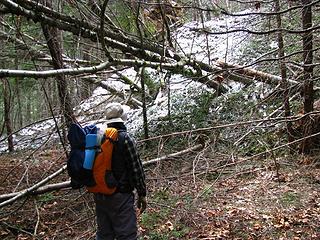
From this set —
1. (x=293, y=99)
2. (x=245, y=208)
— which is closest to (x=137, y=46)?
(x=293, y=99)

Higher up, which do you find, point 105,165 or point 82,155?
point 82,155

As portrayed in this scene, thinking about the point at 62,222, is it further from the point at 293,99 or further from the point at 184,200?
the point at 293,99

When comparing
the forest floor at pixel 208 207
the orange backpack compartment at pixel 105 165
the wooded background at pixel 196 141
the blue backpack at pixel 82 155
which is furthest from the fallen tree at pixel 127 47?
the orange backpack compartment at pixel 105 165

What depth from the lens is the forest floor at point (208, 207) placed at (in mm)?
5547

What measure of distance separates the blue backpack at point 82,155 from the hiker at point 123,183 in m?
0.18

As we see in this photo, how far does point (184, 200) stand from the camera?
21.9 ft

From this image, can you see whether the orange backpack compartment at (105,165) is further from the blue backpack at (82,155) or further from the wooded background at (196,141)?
the wooded background at (196,141)

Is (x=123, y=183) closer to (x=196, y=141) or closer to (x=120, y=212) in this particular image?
(x=120, y=212)

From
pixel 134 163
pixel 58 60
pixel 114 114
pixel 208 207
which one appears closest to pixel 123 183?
pixel 134 163

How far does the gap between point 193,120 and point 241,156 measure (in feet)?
8.24

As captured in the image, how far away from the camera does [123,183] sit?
426 centimetres

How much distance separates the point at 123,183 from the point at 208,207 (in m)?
2.50

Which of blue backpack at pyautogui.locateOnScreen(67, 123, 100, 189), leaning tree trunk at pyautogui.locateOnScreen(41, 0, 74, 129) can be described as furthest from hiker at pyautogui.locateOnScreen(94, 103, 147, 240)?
leaning tree trunk at pyautogui.locateOnScreen(41, 0, 74, 129)

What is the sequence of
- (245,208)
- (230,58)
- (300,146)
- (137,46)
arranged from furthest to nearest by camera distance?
(230,58) → (137,46) → (300,146) → (245,208)
